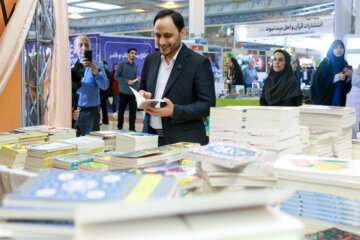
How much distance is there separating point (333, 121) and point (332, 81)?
3.43 meters

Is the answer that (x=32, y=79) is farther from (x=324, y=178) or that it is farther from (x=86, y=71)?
(x=324, y=178)

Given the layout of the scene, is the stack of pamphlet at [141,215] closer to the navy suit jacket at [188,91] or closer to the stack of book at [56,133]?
the navy suit jacket at [188,91]

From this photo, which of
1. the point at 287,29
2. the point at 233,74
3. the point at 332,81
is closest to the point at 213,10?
the point at 287,29

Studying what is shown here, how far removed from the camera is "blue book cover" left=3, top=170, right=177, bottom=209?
0.73 meters

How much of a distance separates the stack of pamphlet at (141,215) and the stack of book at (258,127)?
104 centimetres

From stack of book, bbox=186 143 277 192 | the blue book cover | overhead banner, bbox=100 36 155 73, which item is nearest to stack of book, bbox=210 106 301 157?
stack of book, bbox=186 143 277 192

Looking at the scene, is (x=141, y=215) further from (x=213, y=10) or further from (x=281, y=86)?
(x=213, y=10)

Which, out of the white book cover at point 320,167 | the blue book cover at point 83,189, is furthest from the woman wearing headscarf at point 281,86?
the blue book cover at point 83,189

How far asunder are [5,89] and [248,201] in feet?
9.60

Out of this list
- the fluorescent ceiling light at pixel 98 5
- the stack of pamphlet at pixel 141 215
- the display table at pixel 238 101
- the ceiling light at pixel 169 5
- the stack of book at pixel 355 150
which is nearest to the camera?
the stack of pamphlet at pixel 141 215

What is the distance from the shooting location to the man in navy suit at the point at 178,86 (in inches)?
93.8

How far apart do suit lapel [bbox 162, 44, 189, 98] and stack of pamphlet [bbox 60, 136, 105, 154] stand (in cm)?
51

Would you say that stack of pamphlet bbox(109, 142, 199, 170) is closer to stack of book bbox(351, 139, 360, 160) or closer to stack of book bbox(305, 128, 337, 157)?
stack of book bbox(305, 128, 337, 157)

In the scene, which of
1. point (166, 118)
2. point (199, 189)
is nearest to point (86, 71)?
point (166, 118)
